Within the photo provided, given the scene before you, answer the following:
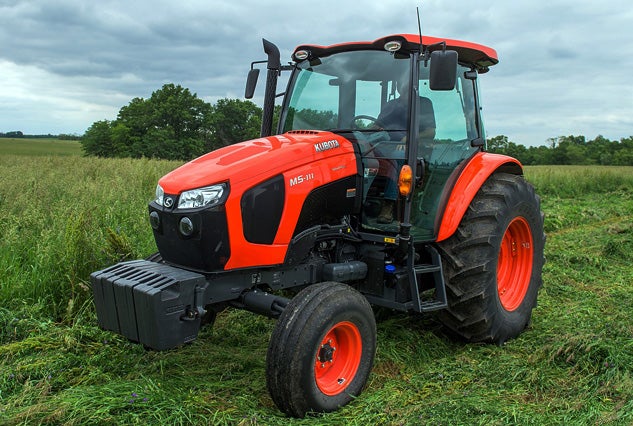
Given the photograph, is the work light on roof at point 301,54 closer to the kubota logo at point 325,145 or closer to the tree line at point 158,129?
the kubota logo at point 325,145

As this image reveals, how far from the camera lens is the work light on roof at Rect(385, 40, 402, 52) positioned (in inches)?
153

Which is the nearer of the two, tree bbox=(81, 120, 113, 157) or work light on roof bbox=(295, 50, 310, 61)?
A: work light on roof bbox=(295, 50, 310, 61)

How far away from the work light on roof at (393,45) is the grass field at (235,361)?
2195mm

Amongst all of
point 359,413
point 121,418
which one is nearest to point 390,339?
point 359,413

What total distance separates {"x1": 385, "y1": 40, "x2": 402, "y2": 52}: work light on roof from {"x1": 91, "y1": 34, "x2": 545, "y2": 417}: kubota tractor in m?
0.02

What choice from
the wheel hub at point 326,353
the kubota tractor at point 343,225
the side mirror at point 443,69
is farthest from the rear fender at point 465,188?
the wheel hub at point 326,353

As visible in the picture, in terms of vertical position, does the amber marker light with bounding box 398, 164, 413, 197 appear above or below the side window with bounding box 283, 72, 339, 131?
below

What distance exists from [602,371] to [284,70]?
10.8 ft

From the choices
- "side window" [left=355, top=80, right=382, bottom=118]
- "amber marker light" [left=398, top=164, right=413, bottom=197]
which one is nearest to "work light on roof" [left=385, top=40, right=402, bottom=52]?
"side window" [left=355, top=80, right=382, bottom=118]

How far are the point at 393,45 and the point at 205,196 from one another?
1.75 meters

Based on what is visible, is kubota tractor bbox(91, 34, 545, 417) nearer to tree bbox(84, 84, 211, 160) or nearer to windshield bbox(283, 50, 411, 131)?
windshield bbox(283, 50, 411, 131)

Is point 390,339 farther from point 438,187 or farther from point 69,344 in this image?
point 69,344

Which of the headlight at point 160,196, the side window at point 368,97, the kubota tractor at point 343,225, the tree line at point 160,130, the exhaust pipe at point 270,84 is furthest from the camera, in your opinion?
the tree line at point 160,130

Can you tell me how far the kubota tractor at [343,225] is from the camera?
320 centimetres
